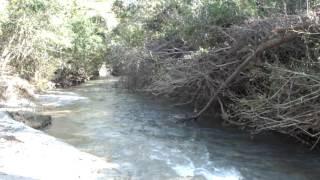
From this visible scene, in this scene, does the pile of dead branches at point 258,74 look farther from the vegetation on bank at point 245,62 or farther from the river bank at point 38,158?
the river bank at point 38,158

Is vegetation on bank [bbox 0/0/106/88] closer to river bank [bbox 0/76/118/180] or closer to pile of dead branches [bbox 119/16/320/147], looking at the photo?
pile of dead branches [bbox 119/16/320/147]

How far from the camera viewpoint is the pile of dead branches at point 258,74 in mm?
10938

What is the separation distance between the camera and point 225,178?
34.4 feet

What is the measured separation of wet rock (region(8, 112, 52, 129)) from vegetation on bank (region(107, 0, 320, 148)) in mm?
4195

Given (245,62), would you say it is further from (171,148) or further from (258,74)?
(171,148)

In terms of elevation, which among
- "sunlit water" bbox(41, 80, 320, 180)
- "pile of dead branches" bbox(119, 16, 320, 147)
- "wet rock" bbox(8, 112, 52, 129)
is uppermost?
"pile of dead branches" bbox(119, 16, 320, 147)

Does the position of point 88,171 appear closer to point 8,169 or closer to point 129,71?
point 8,169

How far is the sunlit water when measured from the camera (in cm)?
1088

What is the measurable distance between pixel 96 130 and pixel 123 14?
80.5 feet

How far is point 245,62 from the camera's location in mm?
13516

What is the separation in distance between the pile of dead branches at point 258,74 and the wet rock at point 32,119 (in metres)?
4.19

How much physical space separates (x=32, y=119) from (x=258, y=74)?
7.49m

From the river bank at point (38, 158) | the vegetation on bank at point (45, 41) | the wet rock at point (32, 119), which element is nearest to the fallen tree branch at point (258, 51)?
the river bank at point (38, 158)

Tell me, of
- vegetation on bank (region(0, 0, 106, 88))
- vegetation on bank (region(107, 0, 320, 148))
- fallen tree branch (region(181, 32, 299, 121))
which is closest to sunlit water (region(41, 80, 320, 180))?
vegetation on bank (region(107, 0, 320, 148))
